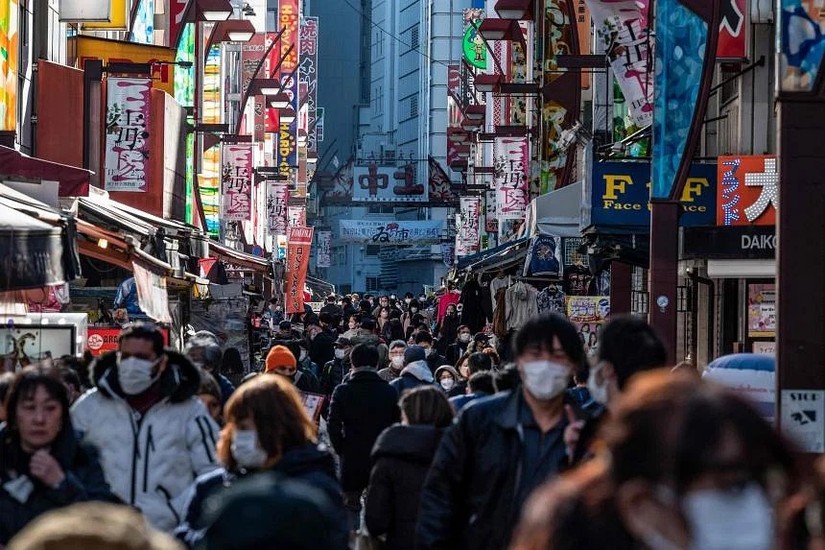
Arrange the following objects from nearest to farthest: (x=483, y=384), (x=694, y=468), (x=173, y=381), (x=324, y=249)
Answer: (x=694, y=468)
(x=173, y=381)
(x=483, y=384)
(x=324, y=249)

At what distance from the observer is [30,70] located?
2186 centimetres

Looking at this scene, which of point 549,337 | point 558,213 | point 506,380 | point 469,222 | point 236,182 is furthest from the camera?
point 469,222

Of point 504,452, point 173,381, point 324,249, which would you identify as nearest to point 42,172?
point 173,381

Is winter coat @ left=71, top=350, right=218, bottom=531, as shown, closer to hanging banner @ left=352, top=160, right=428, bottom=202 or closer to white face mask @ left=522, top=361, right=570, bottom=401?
white face mask @ left=522, top=361, right=570, bottom=401

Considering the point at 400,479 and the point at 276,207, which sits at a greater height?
the point at 276,207

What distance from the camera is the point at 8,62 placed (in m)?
18.2

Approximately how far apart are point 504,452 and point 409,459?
2.51 m

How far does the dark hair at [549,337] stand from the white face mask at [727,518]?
11.0 ft

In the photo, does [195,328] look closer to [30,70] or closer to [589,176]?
[30,70]

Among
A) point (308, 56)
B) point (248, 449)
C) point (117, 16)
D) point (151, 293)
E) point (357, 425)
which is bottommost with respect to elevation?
point (357, 425)

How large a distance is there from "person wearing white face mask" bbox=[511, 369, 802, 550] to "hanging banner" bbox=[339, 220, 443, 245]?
92676mm

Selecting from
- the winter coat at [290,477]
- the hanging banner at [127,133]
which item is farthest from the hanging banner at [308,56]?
the winter coat at [290,477]

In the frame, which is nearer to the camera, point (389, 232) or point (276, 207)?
point (276, 207)

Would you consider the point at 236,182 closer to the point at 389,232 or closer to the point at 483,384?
the point at 483,384
